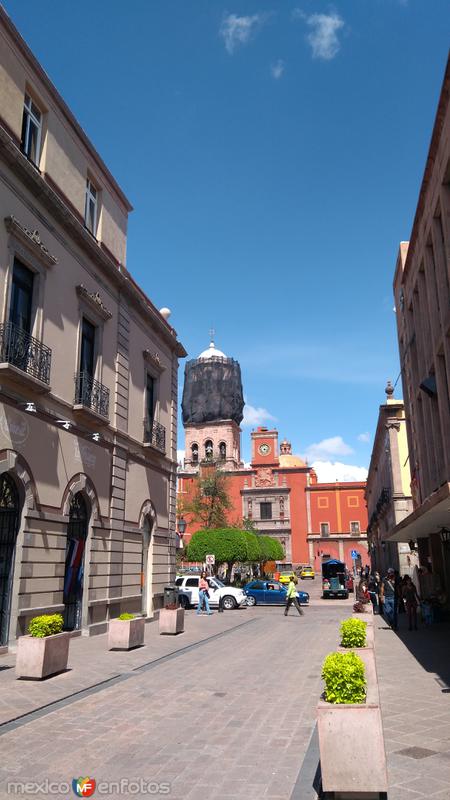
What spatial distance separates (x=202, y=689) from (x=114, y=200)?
1558 centimetres

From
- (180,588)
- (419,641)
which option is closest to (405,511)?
(180,588)

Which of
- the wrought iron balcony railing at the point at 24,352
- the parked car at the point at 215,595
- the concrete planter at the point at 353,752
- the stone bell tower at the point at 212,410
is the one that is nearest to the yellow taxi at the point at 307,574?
the stone bell tower at the point at 212,410

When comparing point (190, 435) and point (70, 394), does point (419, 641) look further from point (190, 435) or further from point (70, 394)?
point (190, 435)

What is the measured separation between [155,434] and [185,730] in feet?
48.9

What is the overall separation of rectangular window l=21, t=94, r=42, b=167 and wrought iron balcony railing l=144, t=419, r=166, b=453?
9.31 metres

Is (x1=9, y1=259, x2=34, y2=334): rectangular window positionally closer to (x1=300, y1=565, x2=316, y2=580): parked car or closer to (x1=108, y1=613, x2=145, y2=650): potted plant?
(x1=108, y1=613, x2=145, y2=650): potted plant

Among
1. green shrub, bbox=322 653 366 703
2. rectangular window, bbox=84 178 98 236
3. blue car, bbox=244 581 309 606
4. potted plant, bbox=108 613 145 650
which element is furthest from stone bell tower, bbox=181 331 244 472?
green shrub, bbox=322 653 366 703

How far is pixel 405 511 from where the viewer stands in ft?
99.8

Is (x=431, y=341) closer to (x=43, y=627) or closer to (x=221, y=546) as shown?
(x=43, y=627)

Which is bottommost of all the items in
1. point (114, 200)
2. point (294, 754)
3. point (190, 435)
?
point (294, 754)

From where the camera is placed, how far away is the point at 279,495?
7738 centimetres

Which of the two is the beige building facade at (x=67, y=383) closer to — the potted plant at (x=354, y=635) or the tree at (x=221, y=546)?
the potted plant at (x=354, y=635)

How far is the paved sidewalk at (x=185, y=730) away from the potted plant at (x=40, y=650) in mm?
424

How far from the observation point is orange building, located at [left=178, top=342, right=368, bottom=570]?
75062 millimetres
